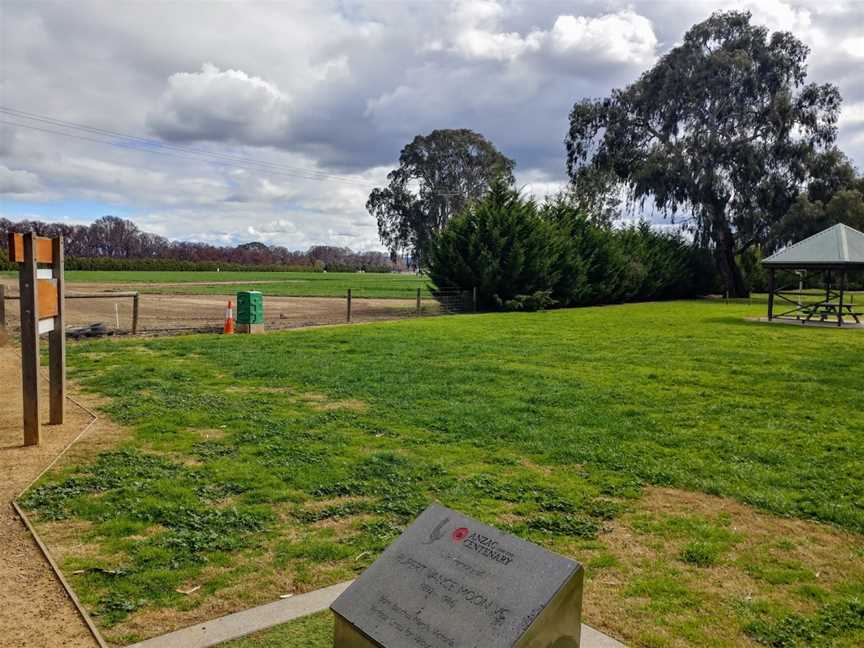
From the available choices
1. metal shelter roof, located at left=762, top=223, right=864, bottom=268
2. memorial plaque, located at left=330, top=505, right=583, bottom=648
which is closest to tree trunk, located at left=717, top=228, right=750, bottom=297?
metal shelter roof, located at left=762, top=223, right=864, bottom=268

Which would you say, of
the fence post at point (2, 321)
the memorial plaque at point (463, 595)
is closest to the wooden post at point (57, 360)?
the memorial plaque at point (463, 595)

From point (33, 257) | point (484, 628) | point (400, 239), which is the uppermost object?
point (400, 239)

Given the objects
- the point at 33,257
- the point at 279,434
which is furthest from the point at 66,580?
the point at 33,257

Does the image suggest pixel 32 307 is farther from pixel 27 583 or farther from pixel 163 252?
pixel 163 252

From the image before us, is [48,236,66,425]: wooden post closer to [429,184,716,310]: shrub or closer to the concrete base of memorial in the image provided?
the concrete base of memorial

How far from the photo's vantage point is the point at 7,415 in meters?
7.36

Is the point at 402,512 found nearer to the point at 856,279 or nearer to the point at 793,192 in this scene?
the point at 793,192

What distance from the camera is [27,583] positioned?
3.49 m

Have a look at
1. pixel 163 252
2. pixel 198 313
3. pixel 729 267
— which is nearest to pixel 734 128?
pixel 729 267

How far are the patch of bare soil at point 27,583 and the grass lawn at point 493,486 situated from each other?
129 millimetres

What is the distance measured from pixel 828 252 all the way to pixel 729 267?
1964 centimetres

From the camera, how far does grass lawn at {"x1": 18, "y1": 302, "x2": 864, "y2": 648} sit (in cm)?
344

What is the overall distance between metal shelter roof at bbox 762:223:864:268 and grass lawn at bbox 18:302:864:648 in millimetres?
11823

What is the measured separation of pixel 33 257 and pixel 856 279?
168ft
